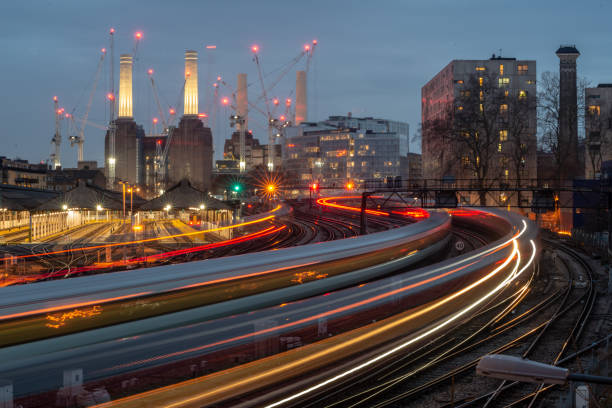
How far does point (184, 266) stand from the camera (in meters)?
9.66

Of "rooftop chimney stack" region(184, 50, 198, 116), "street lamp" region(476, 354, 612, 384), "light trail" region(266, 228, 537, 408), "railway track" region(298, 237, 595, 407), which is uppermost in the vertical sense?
"rooftop chimney stack" region(184, 50, 198, 116)

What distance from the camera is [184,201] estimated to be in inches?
1545

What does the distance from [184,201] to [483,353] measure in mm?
29589

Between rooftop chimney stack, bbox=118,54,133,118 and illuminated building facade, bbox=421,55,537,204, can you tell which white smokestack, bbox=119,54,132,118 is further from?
illuminated building facade, bbox=421,55,537,204

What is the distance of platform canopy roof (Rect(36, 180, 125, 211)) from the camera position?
39.7 metres

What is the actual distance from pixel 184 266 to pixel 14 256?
18.5 meters

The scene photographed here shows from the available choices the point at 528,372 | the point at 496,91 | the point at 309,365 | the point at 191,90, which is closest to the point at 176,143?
the point at 191,90

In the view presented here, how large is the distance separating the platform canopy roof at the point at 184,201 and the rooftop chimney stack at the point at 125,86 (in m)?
152

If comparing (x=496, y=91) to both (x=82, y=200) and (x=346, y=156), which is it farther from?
(x=346, y=156)

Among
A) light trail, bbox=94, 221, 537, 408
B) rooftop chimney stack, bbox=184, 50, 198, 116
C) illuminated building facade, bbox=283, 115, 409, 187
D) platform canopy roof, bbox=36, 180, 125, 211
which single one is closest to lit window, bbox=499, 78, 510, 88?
platform canopy roof, bbox=36, 180, 125, 211

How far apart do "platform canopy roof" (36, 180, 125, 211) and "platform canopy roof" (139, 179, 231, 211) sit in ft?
15.1

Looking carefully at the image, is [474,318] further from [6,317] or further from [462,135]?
[462,135]

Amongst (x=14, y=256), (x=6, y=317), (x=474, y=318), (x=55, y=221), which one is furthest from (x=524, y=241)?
(x=55, y=221)

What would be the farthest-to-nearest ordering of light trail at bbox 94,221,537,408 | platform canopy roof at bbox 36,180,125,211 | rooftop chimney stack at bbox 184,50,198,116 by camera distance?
rooftop chimney stack at bbox 184,50,198,116 → platform canopy roof at bbox 36,180,125,211 → light trail at bbox 94,221,537,408
